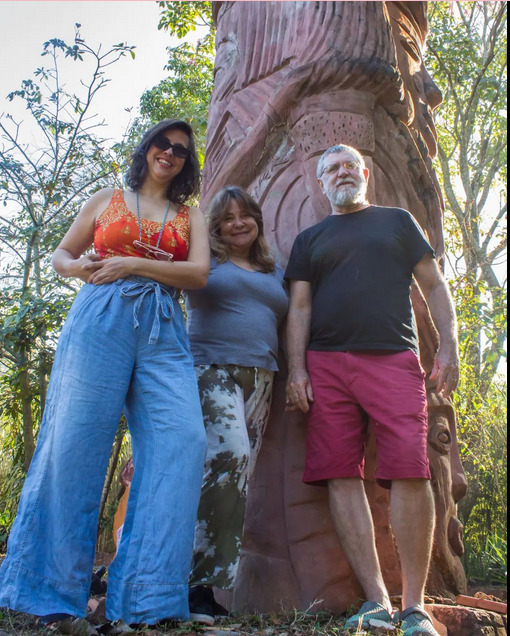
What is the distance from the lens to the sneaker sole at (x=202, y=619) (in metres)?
2.48

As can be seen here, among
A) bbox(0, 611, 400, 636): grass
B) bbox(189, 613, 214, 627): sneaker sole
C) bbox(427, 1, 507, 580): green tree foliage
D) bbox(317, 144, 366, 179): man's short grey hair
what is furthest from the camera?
bbox(427, 1, 507, 580): green tree foliage

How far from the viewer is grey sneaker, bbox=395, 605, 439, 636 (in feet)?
8.15

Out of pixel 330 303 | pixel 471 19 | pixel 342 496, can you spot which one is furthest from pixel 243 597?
pixel 471 19

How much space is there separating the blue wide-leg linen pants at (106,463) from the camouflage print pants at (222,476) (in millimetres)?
210

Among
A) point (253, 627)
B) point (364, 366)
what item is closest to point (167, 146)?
point (364, 366)

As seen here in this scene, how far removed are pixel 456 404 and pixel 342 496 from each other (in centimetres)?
498

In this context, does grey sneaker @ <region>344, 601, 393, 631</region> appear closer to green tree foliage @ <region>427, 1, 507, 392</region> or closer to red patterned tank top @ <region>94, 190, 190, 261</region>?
red patterned tank top @ <region>94, 190, 190, 261</region>

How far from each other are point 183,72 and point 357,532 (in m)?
8.11

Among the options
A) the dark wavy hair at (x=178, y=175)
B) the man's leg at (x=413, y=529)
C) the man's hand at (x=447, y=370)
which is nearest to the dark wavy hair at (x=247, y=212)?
the dark wavy hair at (x=178, y=175)

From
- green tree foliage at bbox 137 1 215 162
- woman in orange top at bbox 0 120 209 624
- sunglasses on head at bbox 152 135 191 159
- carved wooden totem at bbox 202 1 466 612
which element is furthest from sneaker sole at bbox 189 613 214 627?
green tree foliage at bbox 137 1 215 162

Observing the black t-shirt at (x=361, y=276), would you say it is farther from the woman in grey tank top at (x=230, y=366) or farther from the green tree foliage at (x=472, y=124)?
the green tree foliage at (x=472, y=124)

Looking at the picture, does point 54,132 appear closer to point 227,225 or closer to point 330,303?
point 227,225

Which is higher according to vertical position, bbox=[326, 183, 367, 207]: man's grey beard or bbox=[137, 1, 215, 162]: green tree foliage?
bbox=[137, 1, 215, 162]: green tree foliage

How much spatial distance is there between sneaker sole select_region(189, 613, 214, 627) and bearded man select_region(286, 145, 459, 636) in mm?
516
